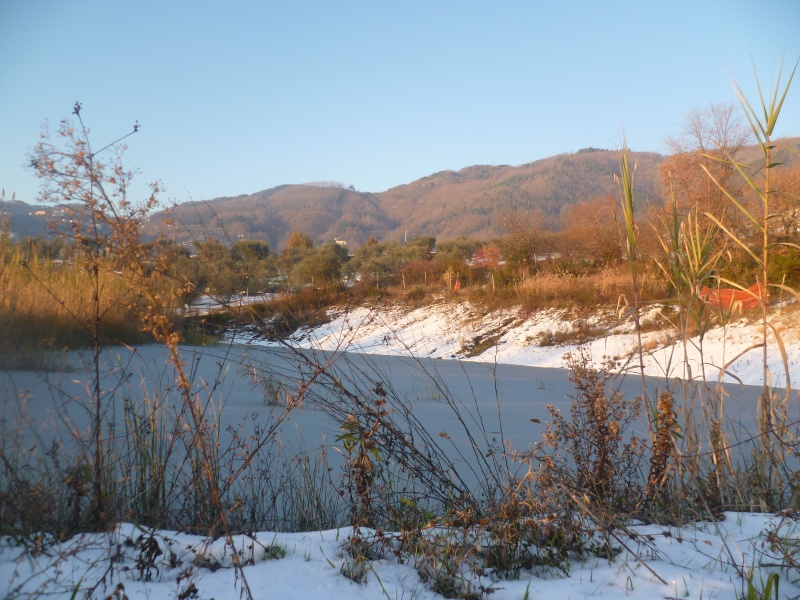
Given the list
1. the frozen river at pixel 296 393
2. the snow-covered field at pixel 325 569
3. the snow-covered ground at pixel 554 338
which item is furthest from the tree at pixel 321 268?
the snow-covered field at pixel 325 569

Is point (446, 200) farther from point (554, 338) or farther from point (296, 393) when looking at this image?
point (296, 393)

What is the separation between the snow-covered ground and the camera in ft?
33.7

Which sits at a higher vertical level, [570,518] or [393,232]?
[393,232]

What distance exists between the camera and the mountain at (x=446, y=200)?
1816 inches

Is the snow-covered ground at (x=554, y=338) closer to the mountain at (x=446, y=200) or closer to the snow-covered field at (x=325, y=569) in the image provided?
the snow-covered field at (x=325, y=569)

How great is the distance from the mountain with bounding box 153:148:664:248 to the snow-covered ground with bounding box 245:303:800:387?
10.3m

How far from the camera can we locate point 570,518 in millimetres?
2596

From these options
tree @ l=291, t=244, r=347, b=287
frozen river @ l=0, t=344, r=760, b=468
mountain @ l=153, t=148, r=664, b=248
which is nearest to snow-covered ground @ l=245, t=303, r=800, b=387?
frozen river @ l=0, t=344, r=760, b=468

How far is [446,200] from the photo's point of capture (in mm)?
95125

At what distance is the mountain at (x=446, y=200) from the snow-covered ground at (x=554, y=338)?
1026cm

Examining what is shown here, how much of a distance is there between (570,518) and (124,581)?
Result: 1.80 meters

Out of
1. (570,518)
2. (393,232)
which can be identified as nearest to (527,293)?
(570,518)

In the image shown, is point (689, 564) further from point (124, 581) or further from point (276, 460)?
point (276, 460)

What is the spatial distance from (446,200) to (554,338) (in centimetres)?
8257
